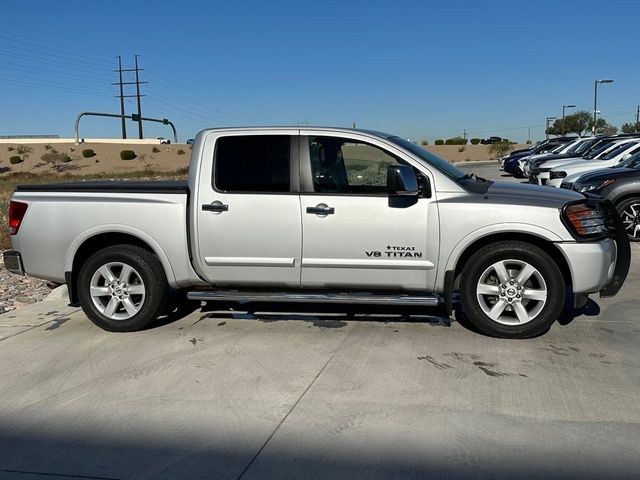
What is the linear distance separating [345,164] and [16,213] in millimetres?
3275

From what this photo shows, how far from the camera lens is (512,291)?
564 cm

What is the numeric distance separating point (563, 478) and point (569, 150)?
2254cm

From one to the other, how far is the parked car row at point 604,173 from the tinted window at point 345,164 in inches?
79.3

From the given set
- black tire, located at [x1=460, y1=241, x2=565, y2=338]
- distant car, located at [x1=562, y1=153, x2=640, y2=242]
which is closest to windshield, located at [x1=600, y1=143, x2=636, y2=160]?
distant car, located at [x1=562, y1=153, x2=640, y2=242]

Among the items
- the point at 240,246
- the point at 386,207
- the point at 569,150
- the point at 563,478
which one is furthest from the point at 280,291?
Result: the point at 569,150

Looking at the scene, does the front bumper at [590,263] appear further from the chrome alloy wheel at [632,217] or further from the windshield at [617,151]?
the windshield at [617,151]

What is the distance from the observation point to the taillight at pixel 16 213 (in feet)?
20.7

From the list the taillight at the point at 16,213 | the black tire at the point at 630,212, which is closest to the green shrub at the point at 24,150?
the black tire at the point at 630,212

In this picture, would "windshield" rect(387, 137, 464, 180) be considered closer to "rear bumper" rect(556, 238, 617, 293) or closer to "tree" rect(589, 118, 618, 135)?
"rear bumper" rect(556, 238, 617, 293)

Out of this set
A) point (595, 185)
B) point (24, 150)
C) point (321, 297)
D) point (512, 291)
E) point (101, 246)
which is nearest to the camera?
point (512, 291)

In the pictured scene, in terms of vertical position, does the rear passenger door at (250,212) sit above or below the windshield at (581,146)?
below

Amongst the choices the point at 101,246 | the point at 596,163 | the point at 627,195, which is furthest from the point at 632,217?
the point at 101,246

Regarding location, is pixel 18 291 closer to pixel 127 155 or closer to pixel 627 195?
pixel 627 195

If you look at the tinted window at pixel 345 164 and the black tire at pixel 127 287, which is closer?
the tinted window at pixel 345 164
